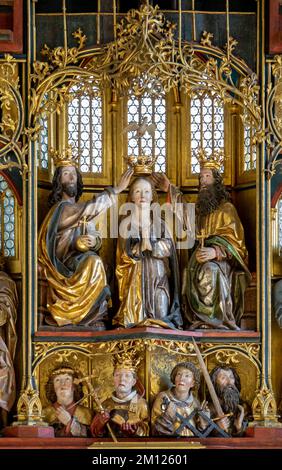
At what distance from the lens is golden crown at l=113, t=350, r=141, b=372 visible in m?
32.3

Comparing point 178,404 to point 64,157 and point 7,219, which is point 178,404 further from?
point 64,157

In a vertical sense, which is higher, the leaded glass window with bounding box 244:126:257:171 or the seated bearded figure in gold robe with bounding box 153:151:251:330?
the leaded glass window with bounding box 244:126:257:171

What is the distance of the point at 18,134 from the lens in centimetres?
3284

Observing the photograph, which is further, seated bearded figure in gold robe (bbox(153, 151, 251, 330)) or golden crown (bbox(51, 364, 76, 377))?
seated bearded figure in gold robe (bbox(153, 151, 251, 330))

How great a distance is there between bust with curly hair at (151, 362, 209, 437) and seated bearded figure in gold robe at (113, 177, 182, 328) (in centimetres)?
56

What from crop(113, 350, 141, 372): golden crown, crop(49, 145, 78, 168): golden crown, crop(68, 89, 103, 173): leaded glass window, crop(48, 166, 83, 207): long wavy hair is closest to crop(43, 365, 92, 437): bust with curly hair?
crop(113, 350, 141, 372): golden crown

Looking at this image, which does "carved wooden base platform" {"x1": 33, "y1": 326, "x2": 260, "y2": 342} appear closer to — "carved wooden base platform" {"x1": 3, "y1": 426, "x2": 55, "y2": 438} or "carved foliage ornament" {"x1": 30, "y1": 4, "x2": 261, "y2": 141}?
"carved wooden base platform" {"x1": 3, "y1": 426, "x2": 55, "y2": 438}

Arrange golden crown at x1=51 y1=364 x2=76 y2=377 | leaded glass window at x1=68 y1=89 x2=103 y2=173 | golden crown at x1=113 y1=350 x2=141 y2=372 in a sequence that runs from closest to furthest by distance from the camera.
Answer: golden crown at x1=113 y1=350 x2=141 y2=372
golden crown at x1=51 y1=364 x2=76 y2=377
leaded glass window at x1=68 y1=89 x2=103 y2=173

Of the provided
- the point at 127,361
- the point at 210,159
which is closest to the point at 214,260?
the point at 210,159
